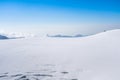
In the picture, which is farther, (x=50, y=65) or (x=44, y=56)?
(x=44, y=56)

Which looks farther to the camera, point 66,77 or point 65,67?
point 65,67

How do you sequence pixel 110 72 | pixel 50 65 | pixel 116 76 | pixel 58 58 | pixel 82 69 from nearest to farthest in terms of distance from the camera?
pixel 116 76, pixel 110 72, pixel 82 69, pixel 50 65, pixel 58 58

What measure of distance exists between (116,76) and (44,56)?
5.20 meters

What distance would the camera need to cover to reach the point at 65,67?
715cm

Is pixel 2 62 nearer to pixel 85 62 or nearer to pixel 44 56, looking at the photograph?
pixel 44 56

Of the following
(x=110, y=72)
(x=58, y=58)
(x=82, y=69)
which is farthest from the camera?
(x=58, y=58)

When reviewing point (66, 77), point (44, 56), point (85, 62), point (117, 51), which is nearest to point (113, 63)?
point (85, 62)

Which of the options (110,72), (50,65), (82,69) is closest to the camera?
(110,72)

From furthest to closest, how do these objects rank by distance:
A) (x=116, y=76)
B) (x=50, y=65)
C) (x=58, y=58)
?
(x=58, y=58)
(x=50, y=65)
(x=116, y=76)

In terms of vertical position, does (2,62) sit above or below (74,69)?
above

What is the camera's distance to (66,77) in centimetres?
595

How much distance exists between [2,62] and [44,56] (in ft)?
9.46

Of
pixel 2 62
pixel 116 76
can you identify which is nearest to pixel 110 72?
pixel 116 76

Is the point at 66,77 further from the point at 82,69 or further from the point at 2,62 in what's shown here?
the point at 2,62
